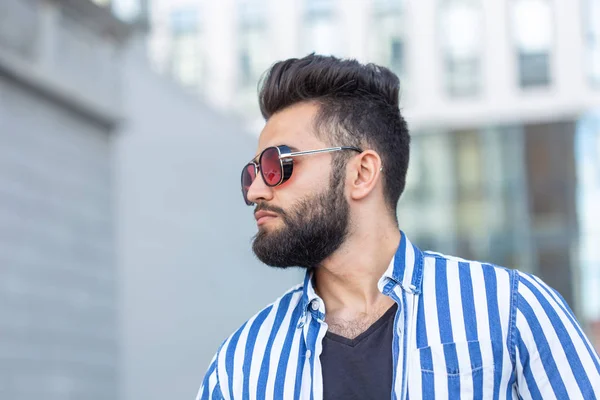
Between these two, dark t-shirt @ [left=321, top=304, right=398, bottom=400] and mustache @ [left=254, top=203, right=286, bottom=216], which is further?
mustache @ [left=254, top=203, right=286, bottom=216]

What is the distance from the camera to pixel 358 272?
2.87 m

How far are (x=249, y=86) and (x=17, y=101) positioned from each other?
62.4ft

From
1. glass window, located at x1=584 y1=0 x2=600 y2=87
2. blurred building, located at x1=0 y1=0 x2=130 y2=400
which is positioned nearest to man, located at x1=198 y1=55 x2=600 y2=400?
blurred building, located at x1=0 y1=0 x2=130 y2=400

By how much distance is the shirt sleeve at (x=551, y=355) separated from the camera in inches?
94.6

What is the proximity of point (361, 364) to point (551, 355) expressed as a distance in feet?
1.73

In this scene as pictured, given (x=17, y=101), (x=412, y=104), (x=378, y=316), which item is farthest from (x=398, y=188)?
(x=412, y=104)

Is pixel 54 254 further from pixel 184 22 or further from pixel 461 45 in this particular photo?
pixel 184 22

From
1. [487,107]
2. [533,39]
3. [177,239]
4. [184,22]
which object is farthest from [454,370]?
[184,22]

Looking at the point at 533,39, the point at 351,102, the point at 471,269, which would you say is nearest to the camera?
the point at 471,269

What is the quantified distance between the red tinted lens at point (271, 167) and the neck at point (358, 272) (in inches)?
12.0

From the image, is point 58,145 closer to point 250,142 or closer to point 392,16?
point 250,142

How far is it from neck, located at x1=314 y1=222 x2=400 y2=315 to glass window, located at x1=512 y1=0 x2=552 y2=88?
2279 centimetres

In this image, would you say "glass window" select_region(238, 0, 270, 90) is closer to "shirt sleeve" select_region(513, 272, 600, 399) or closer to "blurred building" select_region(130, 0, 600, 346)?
"blurred building" select_region(130, 0, 600, 346)

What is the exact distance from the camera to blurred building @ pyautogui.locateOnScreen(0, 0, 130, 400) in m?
6.36
